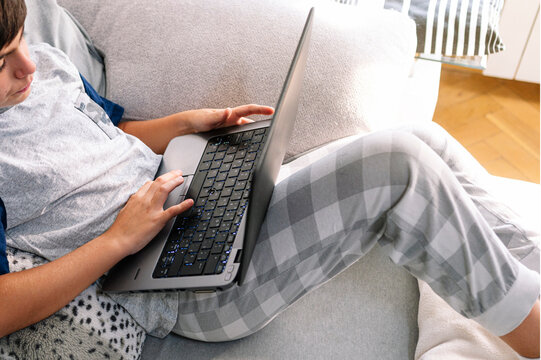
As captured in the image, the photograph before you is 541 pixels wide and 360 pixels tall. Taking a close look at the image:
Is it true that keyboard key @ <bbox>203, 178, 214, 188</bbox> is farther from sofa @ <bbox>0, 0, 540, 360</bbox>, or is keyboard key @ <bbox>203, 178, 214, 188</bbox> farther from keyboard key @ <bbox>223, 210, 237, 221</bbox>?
sofa @ <bbox>0, 0, 540, 360</bbox>

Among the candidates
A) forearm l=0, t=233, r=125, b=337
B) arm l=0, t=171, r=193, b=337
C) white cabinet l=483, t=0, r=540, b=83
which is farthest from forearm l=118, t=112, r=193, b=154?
white cabinet l=483, t=0, r=540, b=83

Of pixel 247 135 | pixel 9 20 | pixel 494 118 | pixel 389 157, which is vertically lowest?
pixel 494 118

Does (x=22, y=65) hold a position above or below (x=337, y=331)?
above

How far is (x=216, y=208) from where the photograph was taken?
33.9 inches

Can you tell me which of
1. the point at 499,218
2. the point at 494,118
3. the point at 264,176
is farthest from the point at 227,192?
the point at 494,118

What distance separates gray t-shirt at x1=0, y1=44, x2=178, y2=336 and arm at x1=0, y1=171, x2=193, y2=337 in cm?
6

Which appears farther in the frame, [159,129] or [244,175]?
[159,129]

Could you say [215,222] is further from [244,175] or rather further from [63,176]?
[63,176]

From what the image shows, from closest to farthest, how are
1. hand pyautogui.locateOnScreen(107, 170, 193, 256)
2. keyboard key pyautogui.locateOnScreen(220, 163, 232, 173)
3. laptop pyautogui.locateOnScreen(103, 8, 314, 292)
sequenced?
laptop pyautogui.locateOnScreen(103, 8, 314, 292) → hand pyautogui.locateOnScreen(107, 170, 193, 256) → keyboard key pyautogui.locateOnScreen(220, 163, 232, 173)

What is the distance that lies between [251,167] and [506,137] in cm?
125

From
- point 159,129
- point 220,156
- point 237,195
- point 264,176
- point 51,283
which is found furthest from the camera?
point 159,129

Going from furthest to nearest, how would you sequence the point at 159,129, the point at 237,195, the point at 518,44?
the point at 518,44
the point at 159,129
the point at 237,195

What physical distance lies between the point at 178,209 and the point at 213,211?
61 mm

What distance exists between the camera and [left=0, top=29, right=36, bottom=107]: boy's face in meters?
0.76
